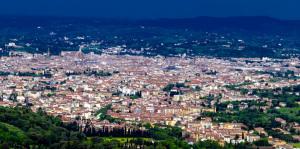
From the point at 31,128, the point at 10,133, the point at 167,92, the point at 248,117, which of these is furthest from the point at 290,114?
the point at 10,133

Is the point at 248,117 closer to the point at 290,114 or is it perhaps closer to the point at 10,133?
the point at 290,114

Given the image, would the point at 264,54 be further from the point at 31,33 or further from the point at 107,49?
the point at 31,33

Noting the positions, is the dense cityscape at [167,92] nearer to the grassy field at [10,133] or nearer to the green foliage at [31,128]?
the green foliage at [31,128]

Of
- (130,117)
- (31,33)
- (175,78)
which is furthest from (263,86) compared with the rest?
(31,33)

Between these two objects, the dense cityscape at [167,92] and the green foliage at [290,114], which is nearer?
the dense cityscape at [167,92]

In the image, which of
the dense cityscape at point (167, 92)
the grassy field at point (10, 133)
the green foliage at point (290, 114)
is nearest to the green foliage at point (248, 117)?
the dense cityscape at point (167, 92)

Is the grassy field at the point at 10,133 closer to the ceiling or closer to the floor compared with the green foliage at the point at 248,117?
closer to the ceiling

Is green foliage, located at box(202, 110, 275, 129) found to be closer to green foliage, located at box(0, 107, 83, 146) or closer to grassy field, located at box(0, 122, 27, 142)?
green foliage, located at box(0, 107, 83, 146)

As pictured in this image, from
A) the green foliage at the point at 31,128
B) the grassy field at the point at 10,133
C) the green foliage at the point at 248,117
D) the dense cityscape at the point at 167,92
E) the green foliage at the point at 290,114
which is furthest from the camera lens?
the green foliage at the point at 290,114

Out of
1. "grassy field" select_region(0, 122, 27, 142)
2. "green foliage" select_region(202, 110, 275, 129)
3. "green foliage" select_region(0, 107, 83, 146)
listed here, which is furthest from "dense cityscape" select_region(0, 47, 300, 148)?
"grassy field" select_region(0, 122, 27, 142)

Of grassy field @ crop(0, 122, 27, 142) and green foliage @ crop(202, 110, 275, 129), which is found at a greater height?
grassy field @ crop(0, 122, 27, 142)

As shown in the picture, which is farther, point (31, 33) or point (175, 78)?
point (31, 33)
